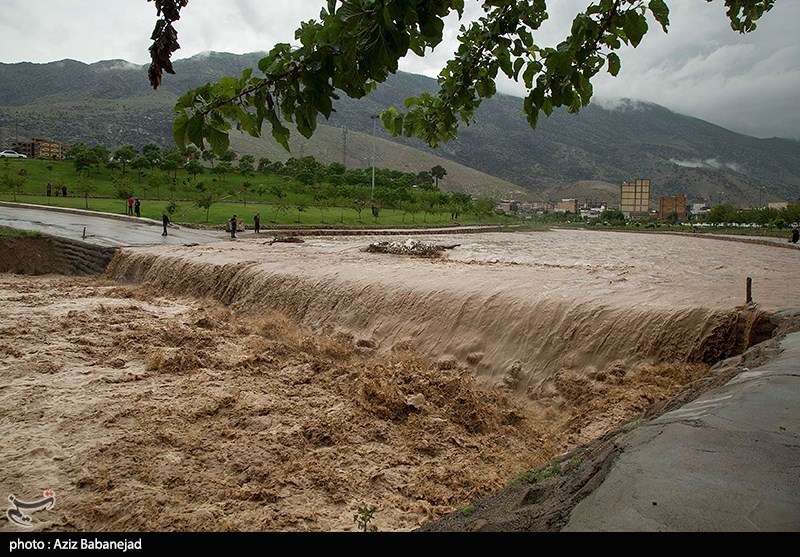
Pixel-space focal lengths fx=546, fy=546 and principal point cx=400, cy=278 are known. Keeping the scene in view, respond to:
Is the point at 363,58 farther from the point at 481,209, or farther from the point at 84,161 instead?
the point at 481,209

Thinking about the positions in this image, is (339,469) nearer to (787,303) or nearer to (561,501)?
(561,501)

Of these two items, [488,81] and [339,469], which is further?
[339,469]

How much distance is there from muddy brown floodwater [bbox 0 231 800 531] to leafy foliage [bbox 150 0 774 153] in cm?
361

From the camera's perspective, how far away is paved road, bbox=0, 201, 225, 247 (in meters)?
20.9

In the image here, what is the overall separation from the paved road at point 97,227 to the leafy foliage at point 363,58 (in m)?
19.8

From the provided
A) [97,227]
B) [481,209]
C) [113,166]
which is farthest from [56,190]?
[481,209]

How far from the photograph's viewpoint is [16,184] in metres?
34.6

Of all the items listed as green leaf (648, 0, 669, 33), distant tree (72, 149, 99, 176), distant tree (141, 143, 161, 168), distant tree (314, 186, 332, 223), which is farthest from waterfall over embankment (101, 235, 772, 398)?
Result: distant tree (141, 143, 161, 168)

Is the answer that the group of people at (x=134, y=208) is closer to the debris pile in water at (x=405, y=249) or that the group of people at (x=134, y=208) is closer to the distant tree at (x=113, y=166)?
the debris pile in water at (x=405, y=249)

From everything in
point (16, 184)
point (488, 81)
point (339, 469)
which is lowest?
point (339, 469)

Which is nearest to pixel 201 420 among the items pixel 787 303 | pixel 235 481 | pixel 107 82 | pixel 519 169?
pixel 235 481

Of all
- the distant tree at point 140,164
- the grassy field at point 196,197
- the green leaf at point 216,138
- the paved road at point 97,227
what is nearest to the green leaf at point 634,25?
the green leaf at point 216,138

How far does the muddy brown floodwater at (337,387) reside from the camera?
5.01m
